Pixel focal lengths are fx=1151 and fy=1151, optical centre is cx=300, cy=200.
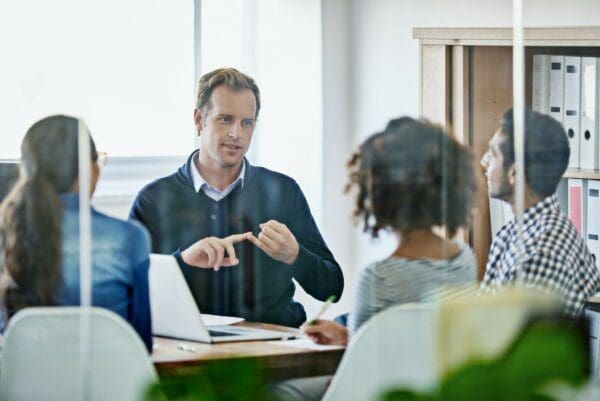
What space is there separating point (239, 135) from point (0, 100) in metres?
0.51

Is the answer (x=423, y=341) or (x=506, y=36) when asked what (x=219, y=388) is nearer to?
(x=423, y=341)

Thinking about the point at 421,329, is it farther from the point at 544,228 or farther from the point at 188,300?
the point at 188,300

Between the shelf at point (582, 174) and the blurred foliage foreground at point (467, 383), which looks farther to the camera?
the shelf at point (582, 174)

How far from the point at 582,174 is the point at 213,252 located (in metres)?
0.81

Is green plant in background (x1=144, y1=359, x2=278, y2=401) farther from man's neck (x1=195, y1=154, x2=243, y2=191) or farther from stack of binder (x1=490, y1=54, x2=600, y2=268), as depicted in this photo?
stack of binder (x1=490, y1=54, x2=600, y2=268)

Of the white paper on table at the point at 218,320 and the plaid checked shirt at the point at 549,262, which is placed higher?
the plaid checked shirt at the point at 549,262

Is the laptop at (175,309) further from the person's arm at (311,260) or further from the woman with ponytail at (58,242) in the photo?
the person's arm at (311,260)

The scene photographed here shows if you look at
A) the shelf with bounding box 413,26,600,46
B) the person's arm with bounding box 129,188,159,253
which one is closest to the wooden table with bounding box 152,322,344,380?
the person's arm with bounding box 129,188,159,253

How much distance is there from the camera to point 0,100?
2.41m

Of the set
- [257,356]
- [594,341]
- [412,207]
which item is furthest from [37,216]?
[594,341]

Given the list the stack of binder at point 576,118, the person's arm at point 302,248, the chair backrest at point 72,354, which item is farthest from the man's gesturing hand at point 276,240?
the stack of binder at point 576,118

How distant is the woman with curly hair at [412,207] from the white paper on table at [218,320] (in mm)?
256

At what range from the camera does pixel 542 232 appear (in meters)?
2.48

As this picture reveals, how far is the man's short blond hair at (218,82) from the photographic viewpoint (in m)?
2.48
